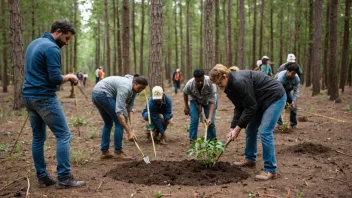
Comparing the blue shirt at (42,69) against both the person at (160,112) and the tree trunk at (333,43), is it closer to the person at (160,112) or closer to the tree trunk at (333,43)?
the person at (160,112)

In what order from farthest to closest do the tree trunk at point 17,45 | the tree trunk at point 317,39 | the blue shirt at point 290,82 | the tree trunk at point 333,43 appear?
the tree trunk at point 317,39
the tree trunk at point 333,43
the tree trunk at point 17,45
the blue shirt at point 290,82

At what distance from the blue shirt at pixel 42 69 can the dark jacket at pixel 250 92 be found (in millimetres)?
2468

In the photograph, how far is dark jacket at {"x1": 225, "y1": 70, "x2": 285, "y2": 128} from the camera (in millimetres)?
4570

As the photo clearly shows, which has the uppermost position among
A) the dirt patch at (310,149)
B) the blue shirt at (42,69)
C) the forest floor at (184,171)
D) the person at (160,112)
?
the blue shirt at (42,69)

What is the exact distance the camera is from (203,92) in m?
6.70

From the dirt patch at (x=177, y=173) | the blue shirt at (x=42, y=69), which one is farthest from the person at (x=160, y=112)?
the blue shirt at (x=42, y=69)

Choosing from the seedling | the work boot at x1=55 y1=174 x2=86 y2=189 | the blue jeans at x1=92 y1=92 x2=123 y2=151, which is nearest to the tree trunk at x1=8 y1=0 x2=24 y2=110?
the blue jeans at x1=92 y1=92 x2=123 y2=151

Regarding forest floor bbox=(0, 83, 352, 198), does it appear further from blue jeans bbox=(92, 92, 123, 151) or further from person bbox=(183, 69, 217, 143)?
person bbox=(183, 69, 217, 143)

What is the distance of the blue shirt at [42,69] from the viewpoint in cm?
409

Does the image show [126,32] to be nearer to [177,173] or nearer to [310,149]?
[310,149]

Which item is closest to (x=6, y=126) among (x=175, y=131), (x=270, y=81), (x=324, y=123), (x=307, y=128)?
(x=175, y=131)

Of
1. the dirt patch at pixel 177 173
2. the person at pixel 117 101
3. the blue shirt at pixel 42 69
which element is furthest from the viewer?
the person at pixel 117 101

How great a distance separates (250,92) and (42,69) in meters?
2.96

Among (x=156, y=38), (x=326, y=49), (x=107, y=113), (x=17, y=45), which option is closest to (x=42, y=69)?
(x=107, y=113)
